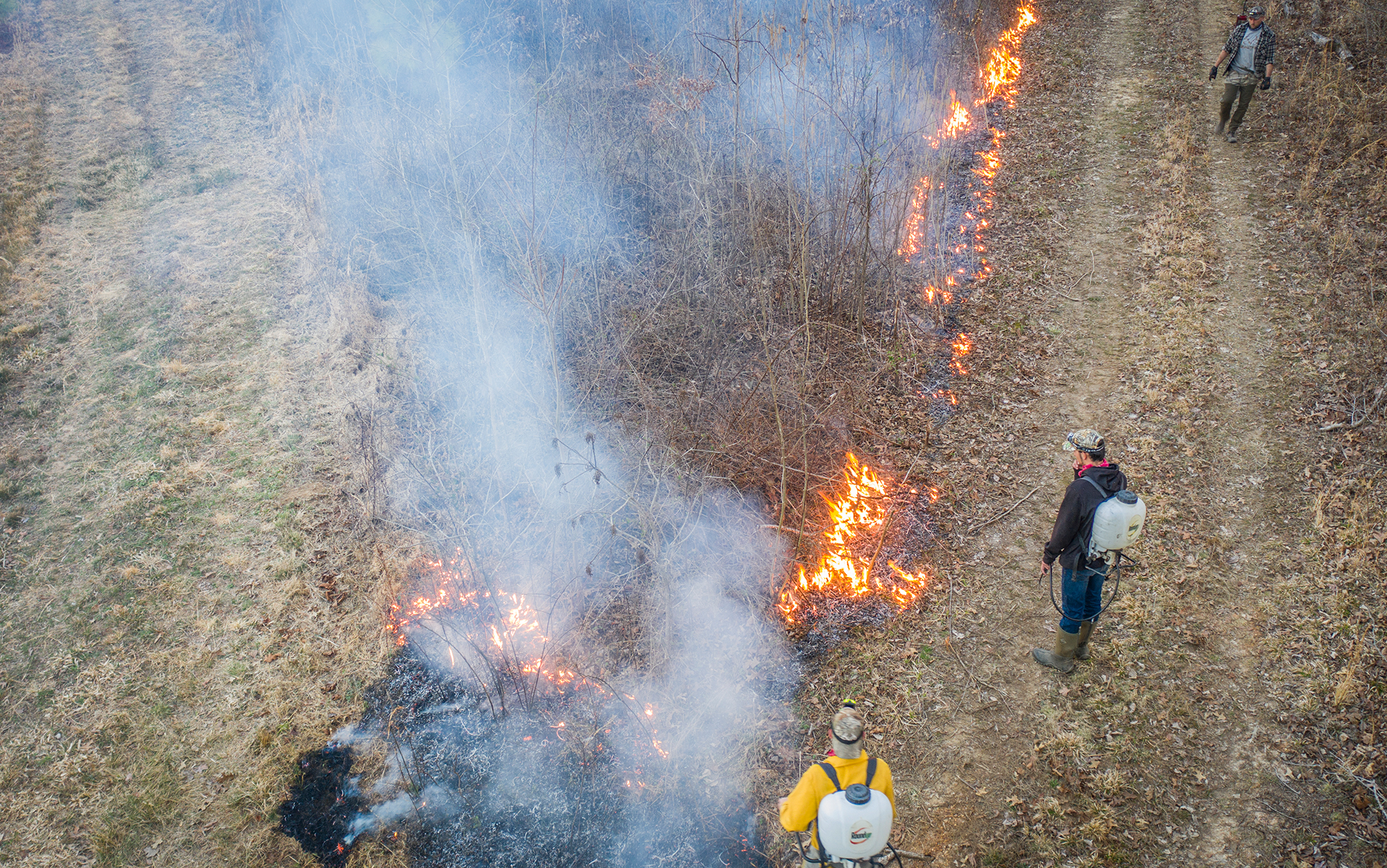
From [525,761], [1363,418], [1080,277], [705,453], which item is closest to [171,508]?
[525,761]

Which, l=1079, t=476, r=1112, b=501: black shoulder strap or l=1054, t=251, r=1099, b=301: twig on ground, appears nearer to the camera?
l=1079, t=476, r=1112, b=501: black shoulder strap

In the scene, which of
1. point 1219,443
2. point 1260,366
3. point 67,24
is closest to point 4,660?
point 1219,443

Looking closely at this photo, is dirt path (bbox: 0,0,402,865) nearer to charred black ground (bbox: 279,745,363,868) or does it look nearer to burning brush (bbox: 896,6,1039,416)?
charred black ground (bbox: 279,745,363,868)

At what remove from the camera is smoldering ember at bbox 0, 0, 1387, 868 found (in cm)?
457

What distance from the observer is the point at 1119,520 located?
4180 mm

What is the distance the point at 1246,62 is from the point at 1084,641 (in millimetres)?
8804

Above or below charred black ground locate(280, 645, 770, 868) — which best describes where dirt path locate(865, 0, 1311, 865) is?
above

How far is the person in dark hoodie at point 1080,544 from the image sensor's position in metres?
4.38

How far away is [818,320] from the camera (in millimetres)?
8227

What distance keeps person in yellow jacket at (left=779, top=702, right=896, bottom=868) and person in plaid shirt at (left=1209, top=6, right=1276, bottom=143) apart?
10260 millimetres

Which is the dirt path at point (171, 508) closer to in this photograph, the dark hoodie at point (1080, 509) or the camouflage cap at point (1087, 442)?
the dark hoodie at point (1080, 509)

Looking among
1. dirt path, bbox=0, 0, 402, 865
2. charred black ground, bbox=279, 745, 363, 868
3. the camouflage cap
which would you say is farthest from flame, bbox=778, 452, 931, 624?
dirt path, bbox=0, 0, 402, 865

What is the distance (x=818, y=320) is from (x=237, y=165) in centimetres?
1092

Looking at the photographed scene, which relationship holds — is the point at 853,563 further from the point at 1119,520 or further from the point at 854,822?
the point at 854,822
